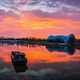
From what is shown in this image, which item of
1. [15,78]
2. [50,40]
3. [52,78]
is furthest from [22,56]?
[50,40]

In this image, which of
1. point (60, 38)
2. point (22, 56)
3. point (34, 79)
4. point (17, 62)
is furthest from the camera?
point (60, 38)

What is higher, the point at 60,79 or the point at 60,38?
the point at 60,38

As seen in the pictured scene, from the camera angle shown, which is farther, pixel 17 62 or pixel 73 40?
pixel 73 40

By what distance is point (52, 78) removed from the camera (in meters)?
24.9

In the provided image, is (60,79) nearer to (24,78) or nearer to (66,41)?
(24,78)

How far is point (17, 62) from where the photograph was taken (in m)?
34.7

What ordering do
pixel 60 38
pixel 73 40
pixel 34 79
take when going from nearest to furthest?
1. pixel 34 79
2. pixel 73 40
3. pixel 60 38

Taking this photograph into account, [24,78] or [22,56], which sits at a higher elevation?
[22,56]

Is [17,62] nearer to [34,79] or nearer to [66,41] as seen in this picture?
[34,79]

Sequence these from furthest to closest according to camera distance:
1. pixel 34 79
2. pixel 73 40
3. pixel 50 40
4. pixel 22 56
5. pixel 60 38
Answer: pixel 50 40
pixel 60 38
pixel 73 40
pixel 22 56
pixel 34 79

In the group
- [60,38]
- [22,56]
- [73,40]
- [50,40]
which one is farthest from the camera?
[50,40]

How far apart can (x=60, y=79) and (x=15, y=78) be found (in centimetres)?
932

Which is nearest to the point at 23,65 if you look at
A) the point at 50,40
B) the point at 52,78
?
the point at 52,78

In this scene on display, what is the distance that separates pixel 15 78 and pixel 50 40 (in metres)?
134
